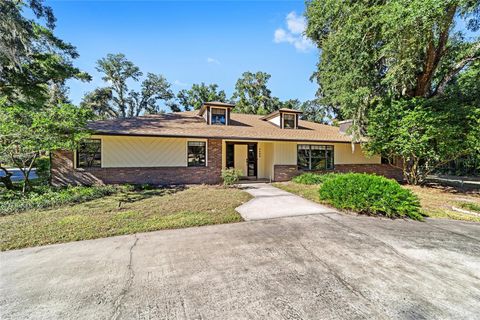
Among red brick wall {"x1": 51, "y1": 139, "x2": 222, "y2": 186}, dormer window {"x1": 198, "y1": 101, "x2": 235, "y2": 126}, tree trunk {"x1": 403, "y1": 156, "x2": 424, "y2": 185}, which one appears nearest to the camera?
red brick wall {"x1": 51, "y1": 139, "x2": 222, "y2": 186}

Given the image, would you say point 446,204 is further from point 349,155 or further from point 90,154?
point 90,154

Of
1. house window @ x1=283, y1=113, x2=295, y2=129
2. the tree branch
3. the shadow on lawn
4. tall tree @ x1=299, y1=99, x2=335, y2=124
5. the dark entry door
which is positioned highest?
tall tree @ x1=299, y1=99, x2=335, y2=124

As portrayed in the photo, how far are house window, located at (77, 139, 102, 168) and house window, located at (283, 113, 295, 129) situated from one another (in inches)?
425

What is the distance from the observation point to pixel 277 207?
6883 millimetres

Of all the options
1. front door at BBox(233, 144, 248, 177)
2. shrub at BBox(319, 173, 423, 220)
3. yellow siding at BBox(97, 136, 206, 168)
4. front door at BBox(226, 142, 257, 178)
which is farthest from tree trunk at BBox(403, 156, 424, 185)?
yellow siding at BBox(97, 136, 206, 168)

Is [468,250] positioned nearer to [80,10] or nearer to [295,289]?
[295,289]

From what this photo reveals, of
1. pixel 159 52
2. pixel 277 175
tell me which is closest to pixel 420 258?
pixel 277 175

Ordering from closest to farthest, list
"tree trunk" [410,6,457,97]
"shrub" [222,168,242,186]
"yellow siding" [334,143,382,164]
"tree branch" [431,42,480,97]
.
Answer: "tree trunk" [410,6,457,97]
"tree branch" [431,42,480,97]
"shrub" [222,168,242,186]
"yellow siding" [334,143,382,164]

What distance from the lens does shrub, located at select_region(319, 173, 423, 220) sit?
5922 mm

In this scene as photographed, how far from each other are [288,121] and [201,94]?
19651 mm

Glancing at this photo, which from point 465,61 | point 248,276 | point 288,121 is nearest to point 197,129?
point 288,121

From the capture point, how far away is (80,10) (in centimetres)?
838

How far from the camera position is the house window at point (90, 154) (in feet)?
31.0

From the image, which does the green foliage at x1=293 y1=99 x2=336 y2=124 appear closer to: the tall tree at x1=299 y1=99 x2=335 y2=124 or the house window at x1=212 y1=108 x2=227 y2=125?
the tall tree at x1=299 y1=99 x2=335 y2=124
